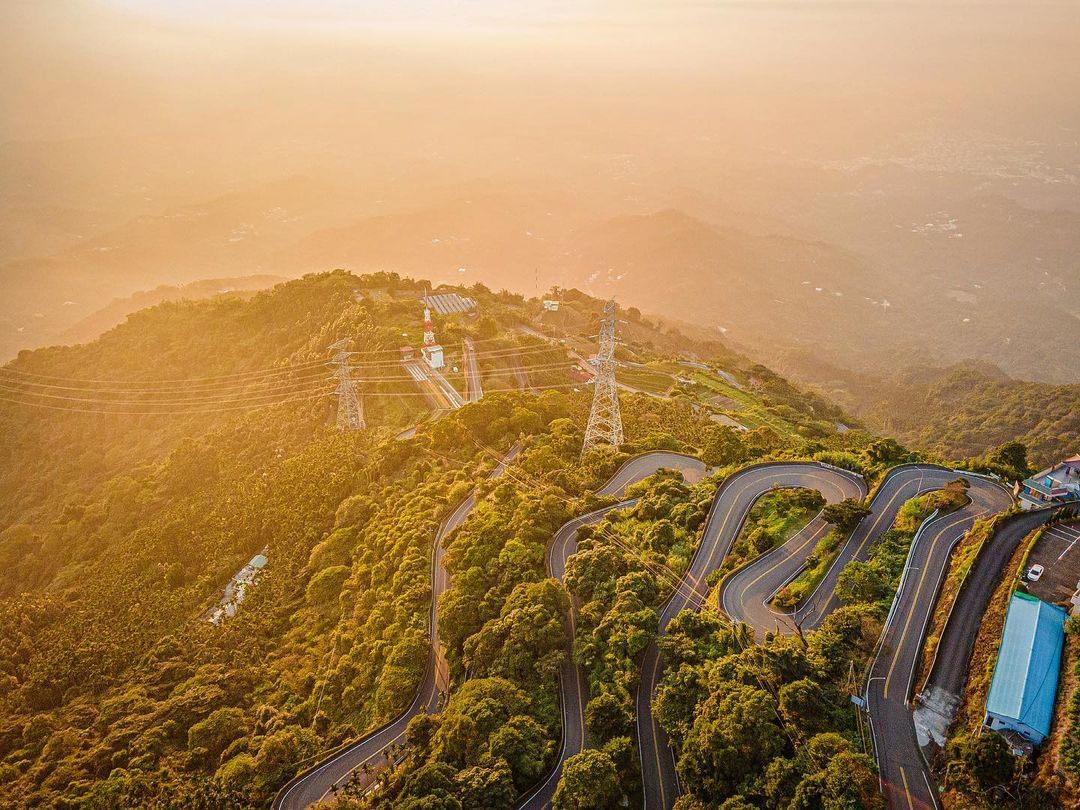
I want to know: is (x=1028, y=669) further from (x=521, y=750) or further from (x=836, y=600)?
(x=521, y=750)

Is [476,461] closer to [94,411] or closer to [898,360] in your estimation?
[94,411]

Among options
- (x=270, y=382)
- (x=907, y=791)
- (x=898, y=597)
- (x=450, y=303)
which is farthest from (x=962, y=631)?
(x=450, y=303)

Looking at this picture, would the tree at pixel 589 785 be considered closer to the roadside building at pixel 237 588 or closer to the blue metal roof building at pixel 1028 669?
the blue metal roof building at pixel 1028 669

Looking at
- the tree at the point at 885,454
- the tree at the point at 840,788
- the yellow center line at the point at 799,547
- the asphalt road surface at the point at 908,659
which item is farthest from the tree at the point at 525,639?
the tree at the point at 885,454

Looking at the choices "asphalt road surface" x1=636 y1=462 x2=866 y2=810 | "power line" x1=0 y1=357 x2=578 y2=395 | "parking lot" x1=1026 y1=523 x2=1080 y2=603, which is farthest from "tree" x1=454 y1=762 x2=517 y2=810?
"power line" x1=0 y1=357 x2=578 y2=395

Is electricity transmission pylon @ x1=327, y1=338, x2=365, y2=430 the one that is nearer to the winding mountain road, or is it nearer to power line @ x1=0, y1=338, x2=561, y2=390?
power line @ x1=0, y1=338, x2=561, y2=390

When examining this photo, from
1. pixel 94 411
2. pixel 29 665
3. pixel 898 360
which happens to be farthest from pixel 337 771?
pixel 898 360
